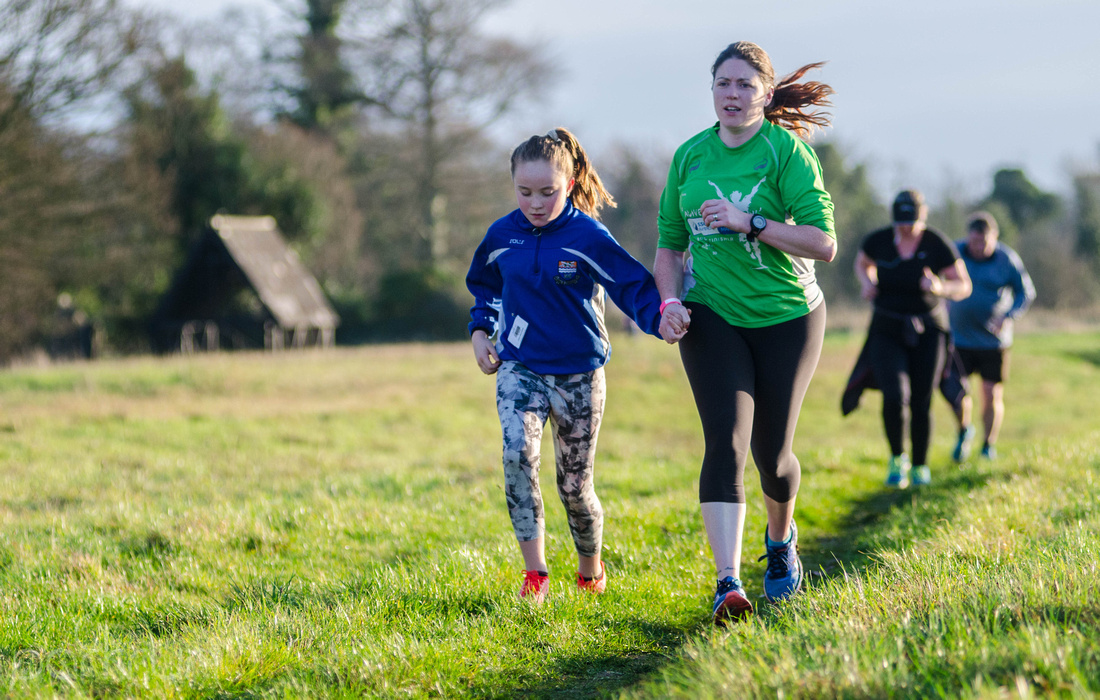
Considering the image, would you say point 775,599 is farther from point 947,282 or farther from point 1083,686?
point 947,282

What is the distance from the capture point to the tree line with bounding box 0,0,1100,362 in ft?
84.4

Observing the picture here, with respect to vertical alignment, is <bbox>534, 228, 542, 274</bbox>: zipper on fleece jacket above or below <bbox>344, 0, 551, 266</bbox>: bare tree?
below

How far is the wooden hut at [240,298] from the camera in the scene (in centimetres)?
2897

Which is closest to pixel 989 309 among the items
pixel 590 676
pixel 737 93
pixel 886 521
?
pixel 886 521

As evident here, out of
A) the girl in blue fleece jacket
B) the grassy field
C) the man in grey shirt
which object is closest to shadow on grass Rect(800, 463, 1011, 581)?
the grassy field

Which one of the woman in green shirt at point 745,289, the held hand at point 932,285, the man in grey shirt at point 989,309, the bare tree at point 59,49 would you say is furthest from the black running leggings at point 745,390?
the bare tree at point 59,49

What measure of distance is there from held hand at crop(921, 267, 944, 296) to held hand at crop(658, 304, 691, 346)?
427cm

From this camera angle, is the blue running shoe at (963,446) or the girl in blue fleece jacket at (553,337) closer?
the girl in blue fleece jacket at (553,337)

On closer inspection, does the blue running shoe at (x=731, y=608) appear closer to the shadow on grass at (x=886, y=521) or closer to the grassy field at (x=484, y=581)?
the grassy field at (x=484, y=581)

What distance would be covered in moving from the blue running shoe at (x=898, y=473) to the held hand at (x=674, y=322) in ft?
15.2

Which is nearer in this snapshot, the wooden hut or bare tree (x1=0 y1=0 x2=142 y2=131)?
bare tree (x1=0 y1=0 x2=142 y2=131)

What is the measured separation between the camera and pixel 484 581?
432 cm

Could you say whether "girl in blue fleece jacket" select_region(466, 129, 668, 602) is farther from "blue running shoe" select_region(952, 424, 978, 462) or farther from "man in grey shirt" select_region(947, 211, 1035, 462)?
"man in grey shirt" select_region(947, 211, 1035, 462)

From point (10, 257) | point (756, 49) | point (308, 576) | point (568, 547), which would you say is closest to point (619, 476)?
point (568, 547)
